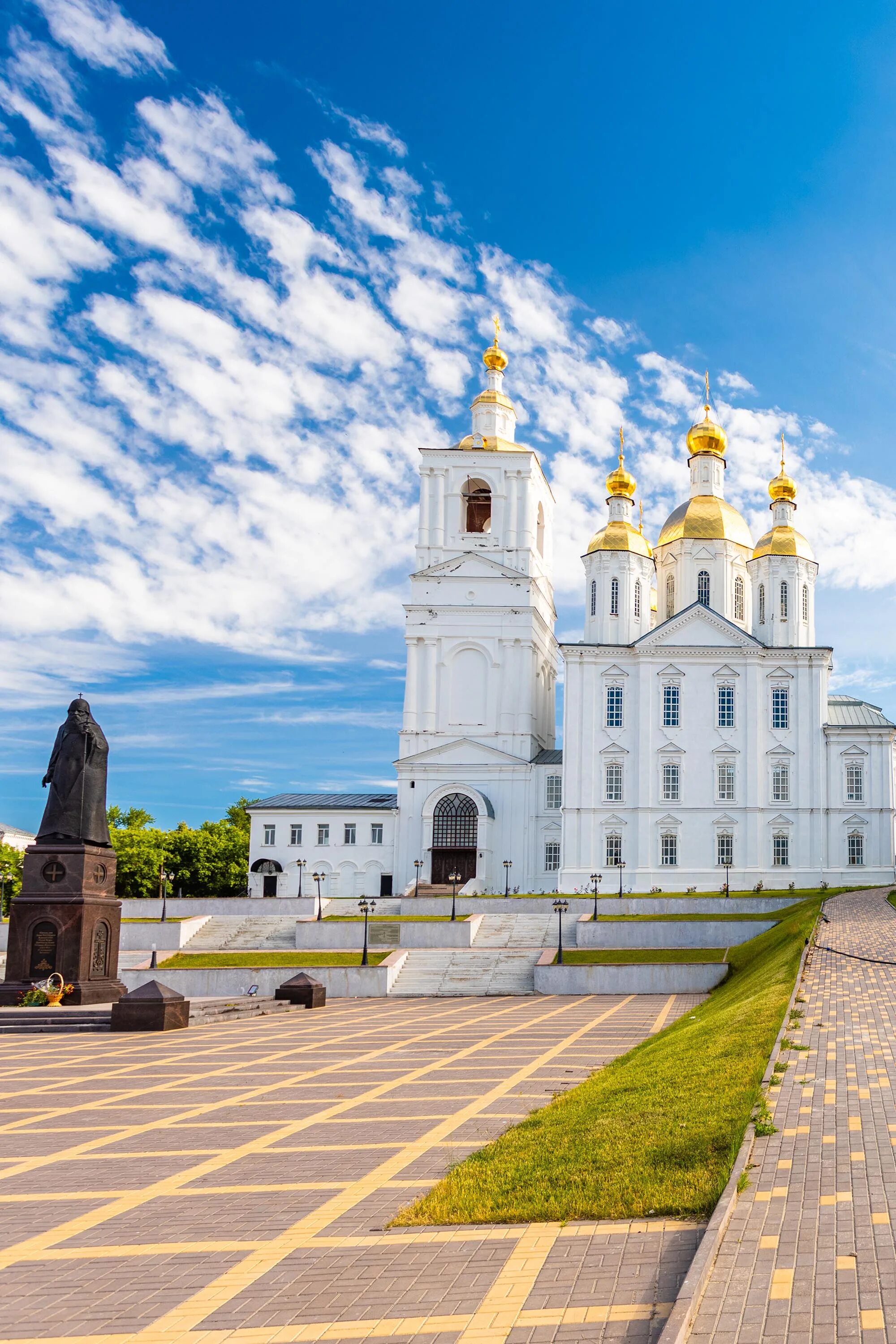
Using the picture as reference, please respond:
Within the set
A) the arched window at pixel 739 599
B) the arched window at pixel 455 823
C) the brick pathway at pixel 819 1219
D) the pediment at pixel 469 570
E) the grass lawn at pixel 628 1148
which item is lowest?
the grass lawn at pixel 628 1148

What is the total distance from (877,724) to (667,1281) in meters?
49.8

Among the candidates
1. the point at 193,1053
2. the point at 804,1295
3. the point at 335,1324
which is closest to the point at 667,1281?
the point at 804,1295

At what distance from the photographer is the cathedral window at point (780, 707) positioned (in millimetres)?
53719

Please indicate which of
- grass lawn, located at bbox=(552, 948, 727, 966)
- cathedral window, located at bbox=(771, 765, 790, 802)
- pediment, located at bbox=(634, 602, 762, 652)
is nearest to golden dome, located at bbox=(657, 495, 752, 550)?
pediment, located at bbox=(634, 602, 762, 652)

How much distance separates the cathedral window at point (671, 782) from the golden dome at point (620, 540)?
1117 cm

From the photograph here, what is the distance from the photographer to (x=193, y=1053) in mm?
19578

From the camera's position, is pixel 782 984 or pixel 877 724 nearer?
pixel 782 984

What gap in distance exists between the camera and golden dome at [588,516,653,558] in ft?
186

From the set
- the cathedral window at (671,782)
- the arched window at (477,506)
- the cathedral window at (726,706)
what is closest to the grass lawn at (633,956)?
the cathedral window at (671,782)

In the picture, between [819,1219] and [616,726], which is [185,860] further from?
[819,1219]

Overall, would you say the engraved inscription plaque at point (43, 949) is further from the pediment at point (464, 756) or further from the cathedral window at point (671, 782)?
the cathedral window at point (671, 782)

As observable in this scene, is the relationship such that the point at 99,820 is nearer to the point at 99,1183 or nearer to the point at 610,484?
the point at 99,1183

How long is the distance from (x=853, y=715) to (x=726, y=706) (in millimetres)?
6592

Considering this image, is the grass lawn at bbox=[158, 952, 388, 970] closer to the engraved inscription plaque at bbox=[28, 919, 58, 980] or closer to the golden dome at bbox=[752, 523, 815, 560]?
the engraved inscription plaque at bbox=[28, 919, 58, 980]
